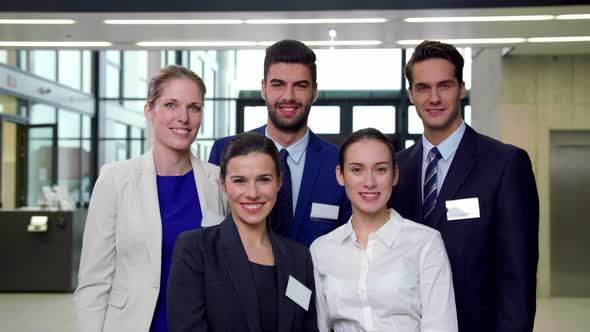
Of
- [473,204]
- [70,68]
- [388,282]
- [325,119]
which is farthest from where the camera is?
[70,68]

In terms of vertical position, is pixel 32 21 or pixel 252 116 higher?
pixel 32 21

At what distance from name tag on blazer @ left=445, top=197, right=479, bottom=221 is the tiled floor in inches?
239

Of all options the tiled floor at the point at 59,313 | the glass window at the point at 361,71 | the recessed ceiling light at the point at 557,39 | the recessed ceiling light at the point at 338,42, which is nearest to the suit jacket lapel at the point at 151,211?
the tiled floor at the point at 59,313

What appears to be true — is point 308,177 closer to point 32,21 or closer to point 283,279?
point 283,279

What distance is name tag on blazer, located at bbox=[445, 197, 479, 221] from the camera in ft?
8.85

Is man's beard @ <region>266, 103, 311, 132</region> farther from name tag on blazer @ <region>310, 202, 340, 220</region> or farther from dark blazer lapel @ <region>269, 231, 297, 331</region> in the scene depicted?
dark blazer lapel @ <region>269, 231, 297, 331</region>

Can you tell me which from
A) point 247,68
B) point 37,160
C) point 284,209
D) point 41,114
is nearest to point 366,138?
point 284,209

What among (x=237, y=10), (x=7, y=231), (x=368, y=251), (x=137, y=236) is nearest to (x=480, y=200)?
(x=368, y=251)

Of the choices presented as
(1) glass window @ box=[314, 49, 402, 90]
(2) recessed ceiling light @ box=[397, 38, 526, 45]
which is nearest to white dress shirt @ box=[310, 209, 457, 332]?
(2) recessed ceiling light @ box=[397, 38, 526, 45]

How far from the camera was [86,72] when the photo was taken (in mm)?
21156

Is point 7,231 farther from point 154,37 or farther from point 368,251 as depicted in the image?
point 368,251

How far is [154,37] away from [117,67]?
47.1 ft

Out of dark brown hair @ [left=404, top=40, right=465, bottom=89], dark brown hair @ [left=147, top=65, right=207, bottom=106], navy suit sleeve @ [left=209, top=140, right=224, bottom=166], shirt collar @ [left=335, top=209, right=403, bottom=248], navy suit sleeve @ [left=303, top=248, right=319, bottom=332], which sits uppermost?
dark brown hair @ [left=404, top=40, right=465, bottom=89]

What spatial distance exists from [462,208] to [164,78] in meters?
1.34
